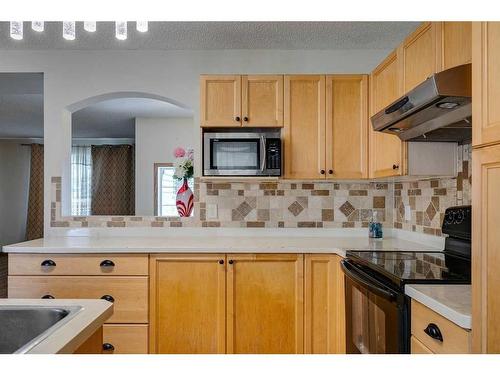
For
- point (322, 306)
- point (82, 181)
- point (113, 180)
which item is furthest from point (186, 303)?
point (82, 181)

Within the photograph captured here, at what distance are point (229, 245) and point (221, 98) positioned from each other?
3.41 ft

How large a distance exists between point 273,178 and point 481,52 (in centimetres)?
175

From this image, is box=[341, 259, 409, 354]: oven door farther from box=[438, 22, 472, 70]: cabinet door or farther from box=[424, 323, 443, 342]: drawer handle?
box=[438, 22, 472, 70]: cabinet door

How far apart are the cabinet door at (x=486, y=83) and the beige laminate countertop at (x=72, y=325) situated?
42.3 inches

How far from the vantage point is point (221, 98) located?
2.76m

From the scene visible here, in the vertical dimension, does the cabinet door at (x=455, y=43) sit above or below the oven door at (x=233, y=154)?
above

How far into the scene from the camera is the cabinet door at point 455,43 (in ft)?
5.11

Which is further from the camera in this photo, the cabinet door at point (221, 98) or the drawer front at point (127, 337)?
the cabinet door at point (221, 98)

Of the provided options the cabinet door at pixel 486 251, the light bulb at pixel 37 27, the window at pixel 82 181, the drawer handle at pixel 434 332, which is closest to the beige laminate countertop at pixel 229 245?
the drawer handle at pixel 434 332

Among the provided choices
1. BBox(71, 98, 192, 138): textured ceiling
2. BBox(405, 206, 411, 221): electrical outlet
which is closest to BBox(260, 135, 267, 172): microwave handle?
BBox(405, 206, 411, 221): electrical outlet

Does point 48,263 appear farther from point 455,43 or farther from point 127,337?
point 455,43

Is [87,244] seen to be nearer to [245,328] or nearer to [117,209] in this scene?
[245,328]

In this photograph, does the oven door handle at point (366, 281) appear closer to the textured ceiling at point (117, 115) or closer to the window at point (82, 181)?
the textured ceiling at point (117, 115)
